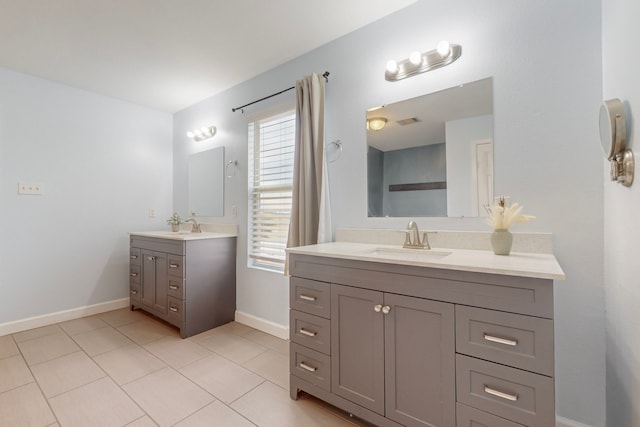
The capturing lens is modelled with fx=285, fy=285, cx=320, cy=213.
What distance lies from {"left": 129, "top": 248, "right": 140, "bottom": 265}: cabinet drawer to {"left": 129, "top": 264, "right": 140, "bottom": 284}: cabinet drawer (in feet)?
0.15

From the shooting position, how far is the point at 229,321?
2.89 metres

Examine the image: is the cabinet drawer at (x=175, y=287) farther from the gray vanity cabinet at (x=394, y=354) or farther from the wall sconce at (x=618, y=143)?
the wall sconce at (x=618, y=143)

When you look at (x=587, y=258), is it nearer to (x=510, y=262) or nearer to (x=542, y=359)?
(x=510, y=262)

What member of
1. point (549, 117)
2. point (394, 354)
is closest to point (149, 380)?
point (394, 354)

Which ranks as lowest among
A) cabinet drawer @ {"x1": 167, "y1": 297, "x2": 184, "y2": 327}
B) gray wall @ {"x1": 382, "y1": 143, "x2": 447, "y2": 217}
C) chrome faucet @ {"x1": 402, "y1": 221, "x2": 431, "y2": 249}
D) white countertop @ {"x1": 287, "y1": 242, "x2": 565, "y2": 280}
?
cabinet drawer @ {"x1": 167, "y1": 297, "x2": 184, "y2": 327}

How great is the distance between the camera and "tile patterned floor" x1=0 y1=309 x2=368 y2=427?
60.0 inches

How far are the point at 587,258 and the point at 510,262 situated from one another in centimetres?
51

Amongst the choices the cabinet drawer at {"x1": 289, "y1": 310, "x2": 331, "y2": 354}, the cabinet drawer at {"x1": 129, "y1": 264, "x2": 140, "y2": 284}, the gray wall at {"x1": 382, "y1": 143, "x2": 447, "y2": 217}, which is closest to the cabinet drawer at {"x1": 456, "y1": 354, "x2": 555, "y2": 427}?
the cabinet drawer at {"x1": 289, "y1": 310, "x2": 331, "y2": 354}

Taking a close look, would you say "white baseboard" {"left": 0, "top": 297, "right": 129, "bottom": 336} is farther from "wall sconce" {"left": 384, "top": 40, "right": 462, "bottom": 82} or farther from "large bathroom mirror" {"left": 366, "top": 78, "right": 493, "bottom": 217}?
"wall sconce" {"left": 384, "top": 40, "right": 462, "bottom": 82}

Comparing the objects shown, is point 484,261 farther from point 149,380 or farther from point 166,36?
point 166,36

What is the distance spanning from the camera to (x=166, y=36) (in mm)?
2160

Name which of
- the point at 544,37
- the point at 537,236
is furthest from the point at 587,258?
the point at 544,37

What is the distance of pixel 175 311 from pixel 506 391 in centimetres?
255

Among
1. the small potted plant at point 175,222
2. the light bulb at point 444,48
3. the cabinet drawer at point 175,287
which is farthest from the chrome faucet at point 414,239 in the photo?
the small potted plant at point 175,222
